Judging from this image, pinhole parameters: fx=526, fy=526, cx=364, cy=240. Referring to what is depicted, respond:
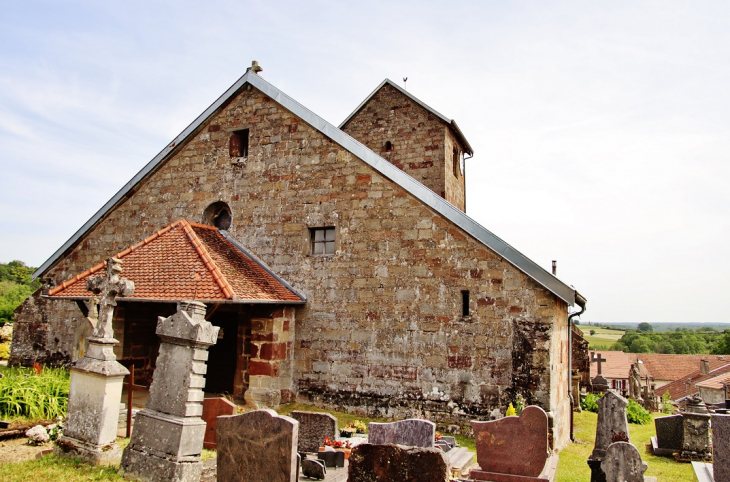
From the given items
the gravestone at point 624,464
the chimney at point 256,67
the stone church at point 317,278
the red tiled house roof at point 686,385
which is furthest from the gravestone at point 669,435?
the red tiled house roof at point 686,385

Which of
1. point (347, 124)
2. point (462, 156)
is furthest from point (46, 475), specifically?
point (462, 156)

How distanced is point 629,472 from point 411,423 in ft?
8.86

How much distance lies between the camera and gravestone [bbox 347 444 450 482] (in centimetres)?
534

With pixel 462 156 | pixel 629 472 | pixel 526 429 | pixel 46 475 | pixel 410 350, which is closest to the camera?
pixel 46 475

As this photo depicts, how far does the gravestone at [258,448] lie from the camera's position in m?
5.57

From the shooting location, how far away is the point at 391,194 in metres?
10.7

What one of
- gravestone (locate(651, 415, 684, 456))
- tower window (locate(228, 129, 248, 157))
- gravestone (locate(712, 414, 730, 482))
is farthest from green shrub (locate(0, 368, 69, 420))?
gravestone (locate(651, 415, 684, 456))

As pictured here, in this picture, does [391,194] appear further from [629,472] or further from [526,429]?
[629,472]

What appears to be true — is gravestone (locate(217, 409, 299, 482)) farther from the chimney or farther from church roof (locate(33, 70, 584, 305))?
the chimney

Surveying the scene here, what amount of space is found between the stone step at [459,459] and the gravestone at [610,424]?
1781 millimetres

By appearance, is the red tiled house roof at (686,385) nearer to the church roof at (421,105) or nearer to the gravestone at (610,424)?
the church roof at (421,105)

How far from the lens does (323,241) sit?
1142 centimetres

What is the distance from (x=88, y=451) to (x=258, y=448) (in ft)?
7.39

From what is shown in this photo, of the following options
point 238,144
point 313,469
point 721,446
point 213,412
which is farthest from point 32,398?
point 721,446
